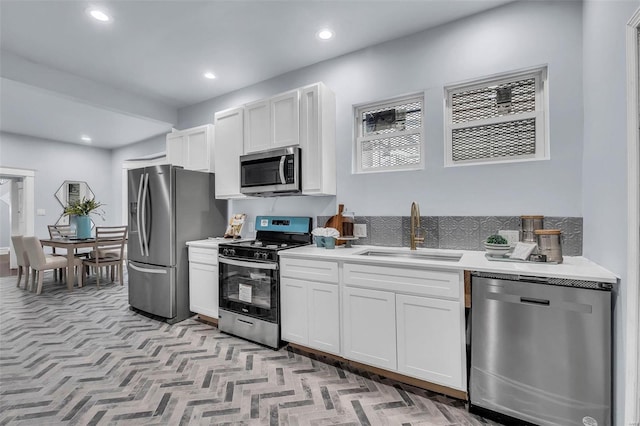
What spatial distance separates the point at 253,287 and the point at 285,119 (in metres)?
1.70

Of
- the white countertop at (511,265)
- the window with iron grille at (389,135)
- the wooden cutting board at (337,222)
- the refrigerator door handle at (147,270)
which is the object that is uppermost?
the window with iron grille at (389,135)

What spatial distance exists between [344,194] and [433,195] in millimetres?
874

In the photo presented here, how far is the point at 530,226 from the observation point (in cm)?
211

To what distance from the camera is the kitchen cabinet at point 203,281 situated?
3.18 m

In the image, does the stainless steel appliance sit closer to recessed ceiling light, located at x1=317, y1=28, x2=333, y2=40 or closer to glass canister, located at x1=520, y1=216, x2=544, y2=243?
recessed ceiling light, located at x1=317, y1=28, x2=333, y2=40

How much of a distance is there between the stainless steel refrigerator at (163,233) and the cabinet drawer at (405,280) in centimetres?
210

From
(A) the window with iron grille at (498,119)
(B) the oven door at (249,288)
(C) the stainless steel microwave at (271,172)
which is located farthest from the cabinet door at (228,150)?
(A) the window with iron grille at (498,119)

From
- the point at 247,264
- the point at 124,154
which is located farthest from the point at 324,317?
the point at 124,154

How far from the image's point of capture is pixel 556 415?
1562mm

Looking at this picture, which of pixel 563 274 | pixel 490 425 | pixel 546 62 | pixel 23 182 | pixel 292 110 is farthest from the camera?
pixel 23 182

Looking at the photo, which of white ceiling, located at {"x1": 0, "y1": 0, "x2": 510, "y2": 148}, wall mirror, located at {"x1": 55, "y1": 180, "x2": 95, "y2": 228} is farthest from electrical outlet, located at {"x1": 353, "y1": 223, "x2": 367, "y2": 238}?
wall mirror, located at {"x1": 55, "y1": 180, "x2": 95, "y2": 228}

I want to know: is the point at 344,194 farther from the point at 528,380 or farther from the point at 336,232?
the point at 528,380

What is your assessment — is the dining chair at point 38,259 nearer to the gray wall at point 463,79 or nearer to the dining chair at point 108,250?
the dining chair at point 108,250

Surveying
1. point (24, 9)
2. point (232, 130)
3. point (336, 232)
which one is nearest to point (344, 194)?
point (336, 232)
